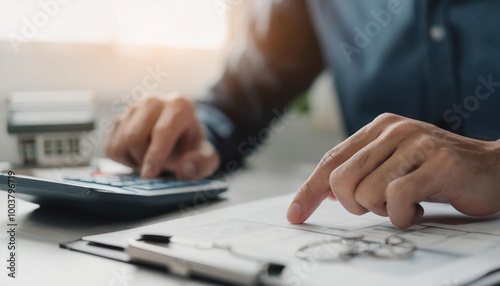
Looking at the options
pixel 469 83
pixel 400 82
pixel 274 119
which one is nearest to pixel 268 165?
pixel 274 119

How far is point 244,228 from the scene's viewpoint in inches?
20.4

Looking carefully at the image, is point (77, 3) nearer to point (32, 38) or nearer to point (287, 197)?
point (32, 38)

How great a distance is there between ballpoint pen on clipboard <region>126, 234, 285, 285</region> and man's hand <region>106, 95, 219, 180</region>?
0.38m

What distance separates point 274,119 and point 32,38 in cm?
59

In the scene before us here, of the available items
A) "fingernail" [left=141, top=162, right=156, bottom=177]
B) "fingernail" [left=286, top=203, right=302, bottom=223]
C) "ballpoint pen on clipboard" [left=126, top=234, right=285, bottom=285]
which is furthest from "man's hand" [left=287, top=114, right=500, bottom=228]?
"fingernail" [left=141, top=162, right=156, bottom=177]

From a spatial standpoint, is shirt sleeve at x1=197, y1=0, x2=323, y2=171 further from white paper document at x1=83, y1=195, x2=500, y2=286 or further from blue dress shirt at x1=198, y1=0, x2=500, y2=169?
white paper document at x1=83, y1=195, x2=500, y2=286

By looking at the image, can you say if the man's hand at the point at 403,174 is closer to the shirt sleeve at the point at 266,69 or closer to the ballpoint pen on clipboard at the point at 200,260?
the ballpoint pen on clipboard at the point at 200,260

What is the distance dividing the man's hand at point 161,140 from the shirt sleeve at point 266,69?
286 millimetres

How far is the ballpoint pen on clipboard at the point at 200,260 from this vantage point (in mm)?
374

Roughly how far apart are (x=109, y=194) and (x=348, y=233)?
24 centimetres

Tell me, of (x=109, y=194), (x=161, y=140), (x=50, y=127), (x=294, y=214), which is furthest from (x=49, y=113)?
(x=294, y=214)

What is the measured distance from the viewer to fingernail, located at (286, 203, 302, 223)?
21.0 inches

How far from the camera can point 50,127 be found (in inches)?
36.7

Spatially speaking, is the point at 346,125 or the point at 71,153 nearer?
the point at 71,153
